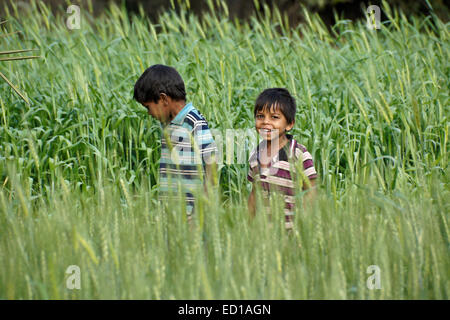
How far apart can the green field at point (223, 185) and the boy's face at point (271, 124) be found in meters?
0.39

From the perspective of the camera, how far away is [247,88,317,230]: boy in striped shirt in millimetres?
2484

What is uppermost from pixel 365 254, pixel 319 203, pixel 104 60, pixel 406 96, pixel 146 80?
pixel 104 60

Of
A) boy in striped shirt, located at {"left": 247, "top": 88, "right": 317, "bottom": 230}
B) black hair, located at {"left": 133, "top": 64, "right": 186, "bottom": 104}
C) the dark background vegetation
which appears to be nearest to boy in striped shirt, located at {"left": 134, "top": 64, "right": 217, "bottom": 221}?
black hair, located at {"left": 133, "top": 64, "right": 186, "bottom": 104}

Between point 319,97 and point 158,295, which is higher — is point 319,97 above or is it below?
above

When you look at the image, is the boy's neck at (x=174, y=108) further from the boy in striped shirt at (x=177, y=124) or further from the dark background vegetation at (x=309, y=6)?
the dark background vegetation at (x=309, y=6)

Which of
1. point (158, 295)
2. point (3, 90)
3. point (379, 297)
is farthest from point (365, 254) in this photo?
point (3, 90)

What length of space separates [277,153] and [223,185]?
3.05 feet

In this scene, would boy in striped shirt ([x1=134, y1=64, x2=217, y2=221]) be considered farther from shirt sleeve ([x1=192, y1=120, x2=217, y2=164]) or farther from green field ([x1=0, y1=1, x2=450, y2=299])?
green field ([x1=0, y1=1, x2=450, y2=299])

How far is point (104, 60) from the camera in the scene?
4.32 meters

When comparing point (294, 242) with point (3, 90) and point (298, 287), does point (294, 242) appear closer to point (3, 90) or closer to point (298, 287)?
point (298, 287)

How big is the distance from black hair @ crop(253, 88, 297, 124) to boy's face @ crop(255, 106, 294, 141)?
1 centimetres

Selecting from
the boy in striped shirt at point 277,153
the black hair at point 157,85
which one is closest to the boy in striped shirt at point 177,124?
the black hair at point 157,85

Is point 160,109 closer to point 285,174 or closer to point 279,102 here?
point 279,102
